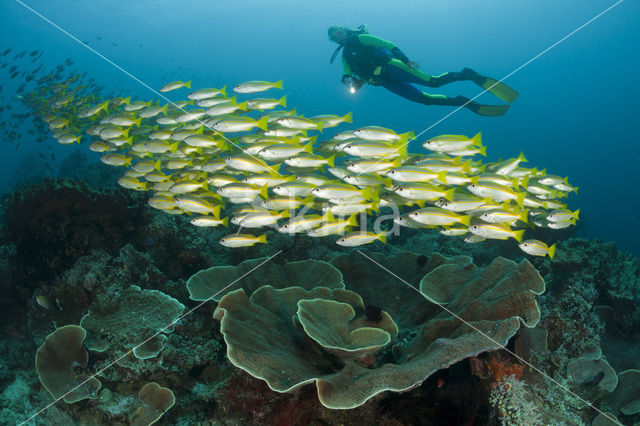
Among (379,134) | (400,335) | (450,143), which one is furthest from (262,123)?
(400,335)

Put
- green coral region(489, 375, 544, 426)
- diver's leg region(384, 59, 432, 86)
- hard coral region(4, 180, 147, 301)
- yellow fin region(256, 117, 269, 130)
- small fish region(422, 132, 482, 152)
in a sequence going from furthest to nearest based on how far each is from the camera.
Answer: diver's leg region(384, 59, 432, 86) → hard coral region(4, 180, 147, 301) → yellow fin region(256, 117, 269, 130) → small fish region(422, 132, 482, 152) → green coral region(489, 375, 544, 426)

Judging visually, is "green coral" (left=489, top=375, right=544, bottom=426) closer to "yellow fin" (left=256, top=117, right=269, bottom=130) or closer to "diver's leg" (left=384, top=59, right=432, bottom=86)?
"yellow fin" (left=256, top=117, right=269, bottom=130)

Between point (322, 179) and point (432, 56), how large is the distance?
14457 cm

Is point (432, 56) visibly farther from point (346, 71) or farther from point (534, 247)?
point (534, 247)

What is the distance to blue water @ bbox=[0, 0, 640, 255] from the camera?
184 feet

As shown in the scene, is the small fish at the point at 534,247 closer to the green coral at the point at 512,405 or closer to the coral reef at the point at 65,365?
the green coral at the point at 512,405

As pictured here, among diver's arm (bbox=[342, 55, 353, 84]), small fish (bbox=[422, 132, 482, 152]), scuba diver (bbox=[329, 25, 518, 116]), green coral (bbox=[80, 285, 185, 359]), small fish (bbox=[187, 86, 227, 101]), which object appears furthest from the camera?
scuba diver (bbox=[329, 25, 518, 116])

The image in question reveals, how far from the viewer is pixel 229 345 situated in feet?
9.62

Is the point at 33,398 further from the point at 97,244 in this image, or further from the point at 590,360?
the point at 590,360

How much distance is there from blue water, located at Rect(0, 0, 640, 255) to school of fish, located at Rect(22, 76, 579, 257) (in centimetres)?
4436

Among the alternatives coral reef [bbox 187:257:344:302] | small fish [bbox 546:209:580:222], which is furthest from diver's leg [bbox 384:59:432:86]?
coral reef [bbox 187:257:344:302]

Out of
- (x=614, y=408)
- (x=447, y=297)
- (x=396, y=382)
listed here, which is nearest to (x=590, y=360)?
(x=614, y=408)

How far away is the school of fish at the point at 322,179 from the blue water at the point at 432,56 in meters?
44.4

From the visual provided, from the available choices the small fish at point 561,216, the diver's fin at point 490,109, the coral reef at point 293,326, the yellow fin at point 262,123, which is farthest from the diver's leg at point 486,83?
the yellow fin at point 262,123
